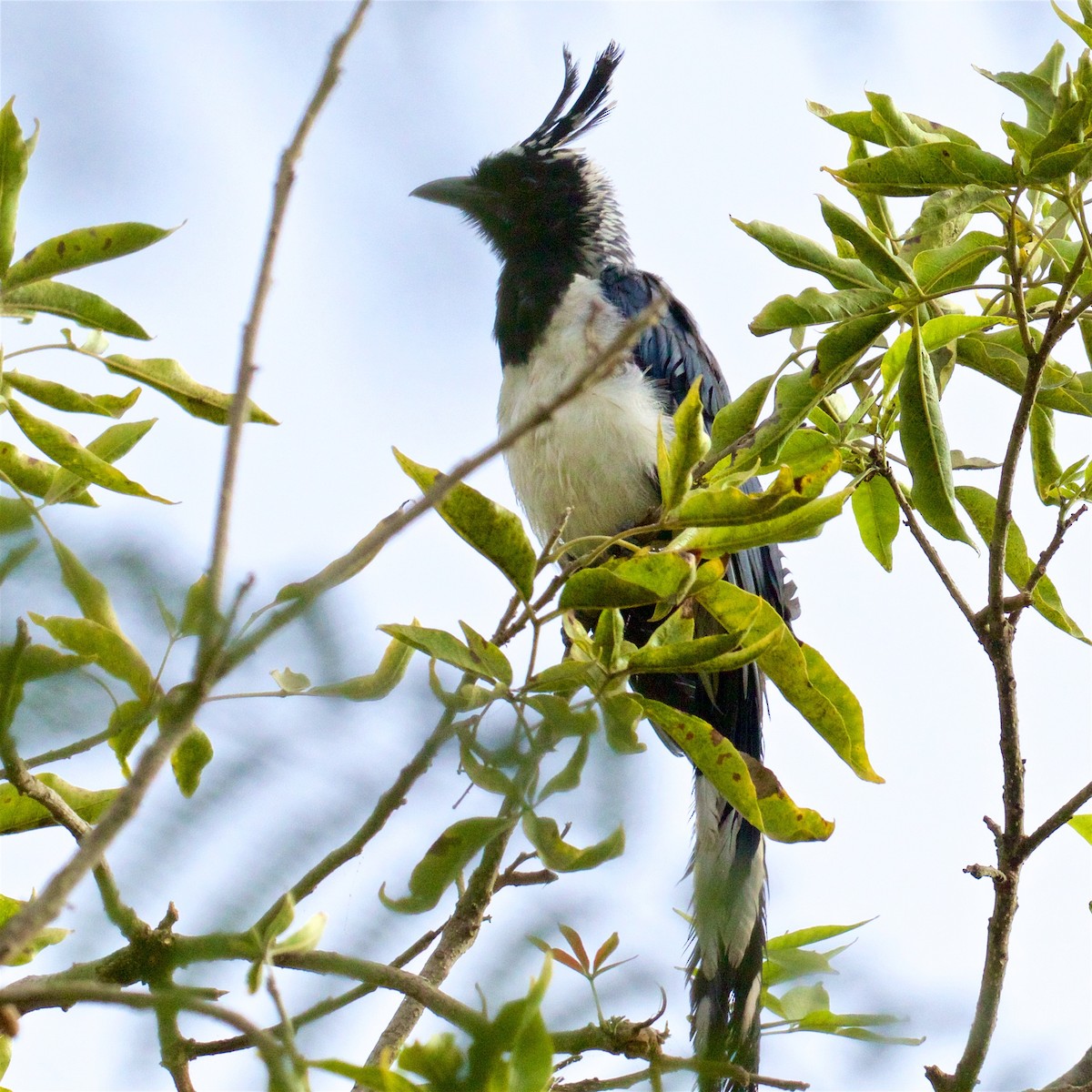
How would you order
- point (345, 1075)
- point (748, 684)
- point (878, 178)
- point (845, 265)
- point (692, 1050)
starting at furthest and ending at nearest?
1. point (748, 684)
2. point (845, 265)
3. point (878, 178)
4. point (692, 1050)
5. point (345, 1075)

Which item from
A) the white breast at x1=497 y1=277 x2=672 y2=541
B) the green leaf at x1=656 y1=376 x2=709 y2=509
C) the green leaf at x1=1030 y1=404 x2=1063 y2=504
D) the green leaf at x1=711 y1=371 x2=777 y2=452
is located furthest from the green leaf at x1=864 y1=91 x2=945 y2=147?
the white breast at x1=497 y1=277 x2=672 y2=541

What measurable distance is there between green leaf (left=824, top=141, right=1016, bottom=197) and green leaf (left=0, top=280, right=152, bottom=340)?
128cm

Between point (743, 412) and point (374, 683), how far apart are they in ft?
4.78

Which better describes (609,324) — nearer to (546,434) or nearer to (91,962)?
(546,434)

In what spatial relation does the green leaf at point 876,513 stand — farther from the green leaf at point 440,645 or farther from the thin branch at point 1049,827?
the green leaf at point 440,645

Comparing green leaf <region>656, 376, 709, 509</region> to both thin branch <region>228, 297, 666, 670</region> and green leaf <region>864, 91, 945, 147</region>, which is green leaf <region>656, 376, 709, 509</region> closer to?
thin branch <region>228, 297, 666, 670</region>

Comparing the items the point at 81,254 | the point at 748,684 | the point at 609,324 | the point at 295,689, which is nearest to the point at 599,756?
the point at 295,689

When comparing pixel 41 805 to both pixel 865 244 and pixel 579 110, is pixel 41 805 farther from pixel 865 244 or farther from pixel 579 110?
pixel 579 110

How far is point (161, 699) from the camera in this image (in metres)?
0.99

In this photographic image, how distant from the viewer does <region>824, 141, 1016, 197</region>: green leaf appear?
2.18m

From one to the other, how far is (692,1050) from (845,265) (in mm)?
1509

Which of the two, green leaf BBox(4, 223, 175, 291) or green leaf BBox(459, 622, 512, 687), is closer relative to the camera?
green leaf BBox(459, 622, 512, 687)

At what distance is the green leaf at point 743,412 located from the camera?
2322 millimetres

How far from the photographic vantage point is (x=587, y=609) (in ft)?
5.53
